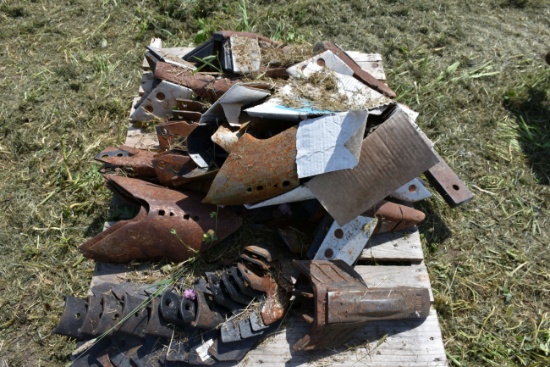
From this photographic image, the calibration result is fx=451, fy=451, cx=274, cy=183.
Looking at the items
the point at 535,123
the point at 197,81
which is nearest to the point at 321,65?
the point at 197,81

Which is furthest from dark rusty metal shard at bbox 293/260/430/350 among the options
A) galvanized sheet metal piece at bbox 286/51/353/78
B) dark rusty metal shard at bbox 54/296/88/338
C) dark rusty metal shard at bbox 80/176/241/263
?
galvanized sheet metal piece at bbox 286/51/353/78

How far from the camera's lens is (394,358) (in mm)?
2496

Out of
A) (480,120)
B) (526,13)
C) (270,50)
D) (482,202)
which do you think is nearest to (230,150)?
(270,50)

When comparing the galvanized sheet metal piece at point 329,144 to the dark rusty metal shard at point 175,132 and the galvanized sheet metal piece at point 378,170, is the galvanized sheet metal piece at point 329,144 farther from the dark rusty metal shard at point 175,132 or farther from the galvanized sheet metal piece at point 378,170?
the dark rusty metal shard at point 175,132

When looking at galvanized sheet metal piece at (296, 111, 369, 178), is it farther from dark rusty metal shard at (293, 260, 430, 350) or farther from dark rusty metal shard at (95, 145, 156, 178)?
dark rusty metal shard at (95, 145, 156, 178)

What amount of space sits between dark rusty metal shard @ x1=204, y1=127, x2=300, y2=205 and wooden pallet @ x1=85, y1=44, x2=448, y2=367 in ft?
2.52

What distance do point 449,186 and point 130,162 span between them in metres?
2.11

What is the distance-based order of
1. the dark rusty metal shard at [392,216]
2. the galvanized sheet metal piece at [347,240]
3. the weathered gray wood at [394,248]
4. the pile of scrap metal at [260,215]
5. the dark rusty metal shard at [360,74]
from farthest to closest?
the dark rusty metal shard at [360,74]
the weathered gray wood at [394,248]
the dark rusty metal shard at [392,216]
the galvanized sheet metal piece at [347,240]
the pile of scrap metal at [260,215]

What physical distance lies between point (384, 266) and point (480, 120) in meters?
1.99

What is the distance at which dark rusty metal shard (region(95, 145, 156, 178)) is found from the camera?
111 inches

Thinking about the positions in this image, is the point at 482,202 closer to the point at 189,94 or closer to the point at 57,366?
the point at 189,94

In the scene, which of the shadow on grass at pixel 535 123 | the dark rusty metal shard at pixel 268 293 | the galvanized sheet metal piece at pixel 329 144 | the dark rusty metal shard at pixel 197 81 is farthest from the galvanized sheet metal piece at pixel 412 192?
the shadow on grass at pixel 535 123

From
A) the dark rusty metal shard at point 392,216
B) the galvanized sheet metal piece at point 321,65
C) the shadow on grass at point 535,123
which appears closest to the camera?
the dark rusty metal shard at point 392,216

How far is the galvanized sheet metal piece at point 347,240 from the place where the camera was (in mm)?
2609
